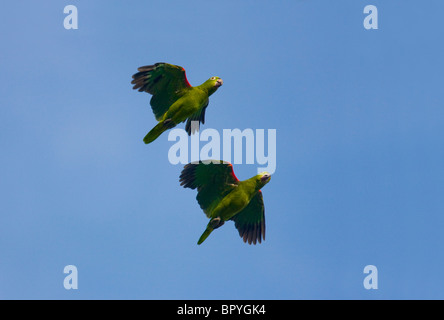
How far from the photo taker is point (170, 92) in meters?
22.8

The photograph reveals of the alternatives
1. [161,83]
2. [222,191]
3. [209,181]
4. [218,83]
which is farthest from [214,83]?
[222,191]

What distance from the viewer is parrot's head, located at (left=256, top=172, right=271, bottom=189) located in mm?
21562

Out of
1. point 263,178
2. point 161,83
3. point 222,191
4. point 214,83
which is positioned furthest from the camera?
point 161,83

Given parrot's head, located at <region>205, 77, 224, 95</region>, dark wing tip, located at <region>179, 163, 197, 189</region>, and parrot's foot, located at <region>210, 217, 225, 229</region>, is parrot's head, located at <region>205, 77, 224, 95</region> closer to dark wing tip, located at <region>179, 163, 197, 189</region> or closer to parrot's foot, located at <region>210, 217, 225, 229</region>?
dark wing tip, located at <region>179, 163, 197, 189</region>

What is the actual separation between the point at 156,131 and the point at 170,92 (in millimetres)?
1632

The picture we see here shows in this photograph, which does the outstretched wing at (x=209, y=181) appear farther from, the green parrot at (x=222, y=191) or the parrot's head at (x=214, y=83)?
the parrot's head at (x=214, y=83)

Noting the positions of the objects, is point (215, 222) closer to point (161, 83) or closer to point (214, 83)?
point (214, 83)

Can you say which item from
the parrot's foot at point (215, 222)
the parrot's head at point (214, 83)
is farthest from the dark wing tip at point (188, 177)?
the parrot's head at point (214, 83)

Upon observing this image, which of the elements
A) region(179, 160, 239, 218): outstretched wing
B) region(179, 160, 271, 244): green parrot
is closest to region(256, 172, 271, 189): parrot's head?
region(179, 160, 271, 244): green parrot

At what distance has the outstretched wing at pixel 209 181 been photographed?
22.0 m
